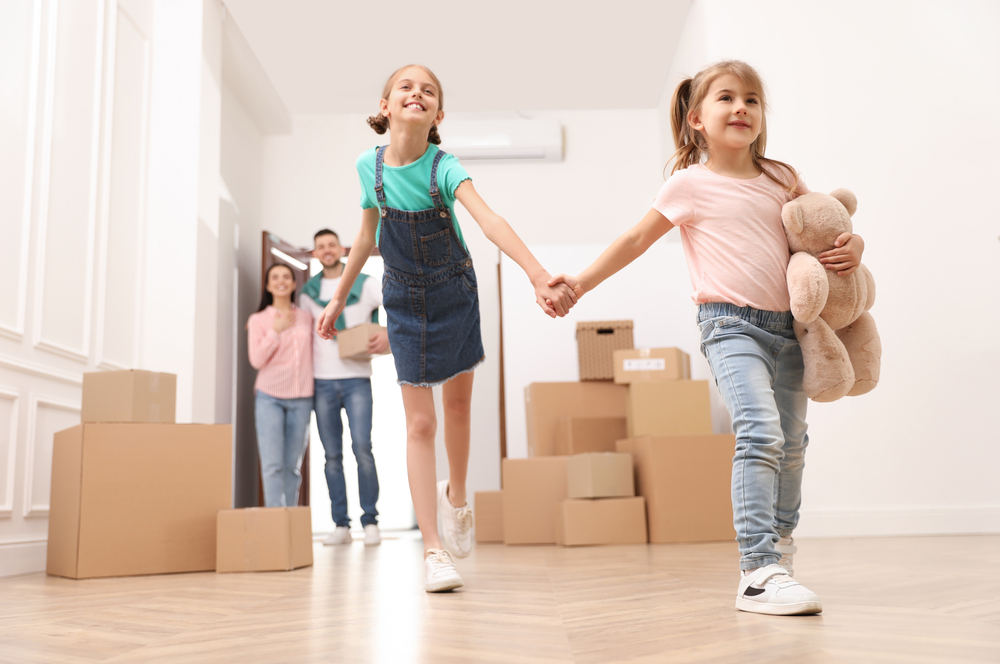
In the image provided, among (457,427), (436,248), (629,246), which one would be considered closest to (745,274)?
(629,246)

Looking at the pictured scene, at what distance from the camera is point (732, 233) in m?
1.46

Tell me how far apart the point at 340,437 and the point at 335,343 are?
1.48 ft

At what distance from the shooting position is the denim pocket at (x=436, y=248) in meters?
1.71

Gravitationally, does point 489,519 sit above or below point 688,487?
below

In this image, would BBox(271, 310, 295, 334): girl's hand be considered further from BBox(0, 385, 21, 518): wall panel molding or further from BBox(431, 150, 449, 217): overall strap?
BBox(431, 150, 449, 217): overall strap

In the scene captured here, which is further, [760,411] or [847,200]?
[847,200]

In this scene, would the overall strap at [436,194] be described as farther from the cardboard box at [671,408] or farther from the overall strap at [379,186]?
the cardboard box at [671,408]

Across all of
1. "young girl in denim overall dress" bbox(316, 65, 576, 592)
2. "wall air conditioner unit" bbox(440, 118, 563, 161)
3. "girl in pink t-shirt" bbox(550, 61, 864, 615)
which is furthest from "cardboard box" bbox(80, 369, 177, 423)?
"wall air conditioner unit" bbox(440, 118, 563, 161)

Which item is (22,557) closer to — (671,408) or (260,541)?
(260,541)

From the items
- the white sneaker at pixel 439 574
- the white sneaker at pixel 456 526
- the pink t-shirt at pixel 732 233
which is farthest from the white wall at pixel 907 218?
the white sneaker at pixel 439 574

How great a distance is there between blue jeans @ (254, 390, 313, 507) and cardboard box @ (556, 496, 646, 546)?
1.32 meters

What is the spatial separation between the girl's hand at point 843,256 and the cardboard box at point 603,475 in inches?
71.7

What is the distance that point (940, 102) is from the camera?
317 centimetres

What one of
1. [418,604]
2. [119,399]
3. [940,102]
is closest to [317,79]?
[119,399]
